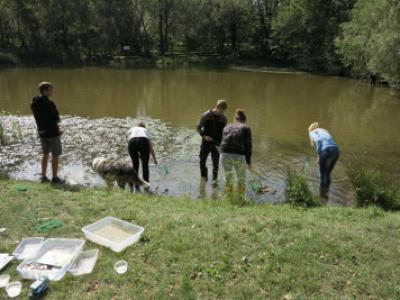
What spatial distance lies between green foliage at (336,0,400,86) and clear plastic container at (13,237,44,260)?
16473mm

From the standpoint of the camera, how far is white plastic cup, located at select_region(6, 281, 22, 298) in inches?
151

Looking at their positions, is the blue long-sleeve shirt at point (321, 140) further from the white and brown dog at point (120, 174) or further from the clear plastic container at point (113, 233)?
the clear plastic container at point (113, 233)

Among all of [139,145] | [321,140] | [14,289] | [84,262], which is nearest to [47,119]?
[139,145]

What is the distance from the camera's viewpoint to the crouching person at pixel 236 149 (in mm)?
6920

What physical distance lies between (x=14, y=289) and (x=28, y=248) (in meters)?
0.81

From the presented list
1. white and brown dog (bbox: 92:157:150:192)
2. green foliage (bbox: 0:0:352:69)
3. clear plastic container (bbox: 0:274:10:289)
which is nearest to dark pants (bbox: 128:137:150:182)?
white and brown dog (bbox: 92:157:150:192)

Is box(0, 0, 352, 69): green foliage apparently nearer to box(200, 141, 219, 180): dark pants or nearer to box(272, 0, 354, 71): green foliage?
box(272, 0, 354, 71): green foliage

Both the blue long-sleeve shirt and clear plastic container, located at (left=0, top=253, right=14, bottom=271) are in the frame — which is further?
the blue long-sleeve shirt

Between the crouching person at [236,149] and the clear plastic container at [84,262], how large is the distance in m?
2.99

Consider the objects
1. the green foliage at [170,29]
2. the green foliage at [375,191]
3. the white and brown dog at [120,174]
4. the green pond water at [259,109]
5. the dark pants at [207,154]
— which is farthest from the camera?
the green foliage at [170,29]

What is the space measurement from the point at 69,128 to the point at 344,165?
9.11 m

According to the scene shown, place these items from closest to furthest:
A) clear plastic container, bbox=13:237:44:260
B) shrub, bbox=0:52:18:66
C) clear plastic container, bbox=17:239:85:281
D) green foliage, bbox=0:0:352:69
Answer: clear plastic container, bbox=17:239:85:281 < clear plastic container, bbox=13:237:44:260 < shrub, bbox=0:52:18:66 < green foliage, bbox=0:0:352:69

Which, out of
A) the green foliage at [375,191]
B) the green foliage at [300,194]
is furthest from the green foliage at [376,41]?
the green foliage at [300,194]

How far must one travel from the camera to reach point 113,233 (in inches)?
199
